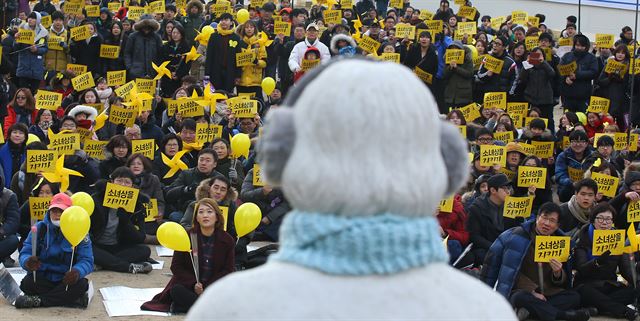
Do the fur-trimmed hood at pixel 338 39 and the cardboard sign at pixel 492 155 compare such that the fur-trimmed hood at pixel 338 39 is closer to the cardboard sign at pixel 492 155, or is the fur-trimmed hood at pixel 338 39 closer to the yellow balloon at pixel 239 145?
the yellow balloon at pixel 239 145

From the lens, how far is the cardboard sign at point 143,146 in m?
12.5

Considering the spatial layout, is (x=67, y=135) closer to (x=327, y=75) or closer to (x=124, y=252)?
(x=124, y=252)

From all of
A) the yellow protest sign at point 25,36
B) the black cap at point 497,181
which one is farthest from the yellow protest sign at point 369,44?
the black cap at point 497,181

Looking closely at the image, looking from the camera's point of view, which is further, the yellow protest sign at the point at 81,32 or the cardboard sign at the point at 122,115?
the yellow protest sign at the point at 81,32

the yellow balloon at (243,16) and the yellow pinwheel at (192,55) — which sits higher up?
the yellow balloon at (243,16)

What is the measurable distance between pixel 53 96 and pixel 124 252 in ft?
13.4

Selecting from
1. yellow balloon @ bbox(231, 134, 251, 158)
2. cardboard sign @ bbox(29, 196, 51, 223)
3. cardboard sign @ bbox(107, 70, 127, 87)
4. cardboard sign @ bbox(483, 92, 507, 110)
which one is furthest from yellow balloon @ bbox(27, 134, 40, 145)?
cardboard sign @ bbox(483, 92, 507, 110)

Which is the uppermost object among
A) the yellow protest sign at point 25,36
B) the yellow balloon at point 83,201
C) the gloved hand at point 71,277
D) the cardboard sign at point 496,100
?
the yellow protest sign at point 25,36

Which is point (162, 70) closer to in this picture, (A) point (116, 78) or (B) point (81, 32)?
(A) point (116, 78)

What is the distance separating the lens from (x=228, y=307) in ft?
6.68

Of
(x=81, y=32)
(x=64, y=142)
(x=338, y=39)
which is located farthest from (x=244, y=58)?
(x=64, y=142)

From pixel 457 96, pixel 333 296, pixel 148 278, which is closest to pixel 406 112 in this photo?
pixel 333 296

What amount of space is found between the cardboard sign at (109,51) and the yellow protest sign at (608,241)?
9.60m

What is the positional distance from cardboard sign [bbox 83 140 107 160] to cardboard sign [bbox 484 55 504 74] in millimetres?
6039
